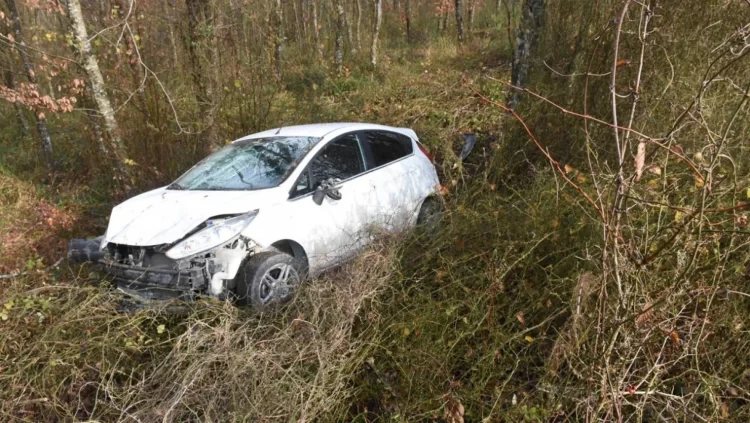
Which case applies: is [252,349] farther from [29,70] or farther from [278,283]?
[29,70]

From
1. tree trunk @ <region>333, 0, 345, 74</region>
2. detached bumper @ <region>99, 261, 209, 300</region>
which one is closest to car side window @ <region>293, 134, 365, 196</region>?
detached bumper @ <region>99, 261, 209, 300</region>

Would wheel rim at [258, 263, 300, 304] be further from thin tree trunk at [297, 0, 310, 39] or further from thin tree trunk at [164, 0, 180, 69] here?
thin tree trunk at [297, 0, 310, 39]

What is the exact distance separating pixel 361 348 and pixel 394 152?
2888mm

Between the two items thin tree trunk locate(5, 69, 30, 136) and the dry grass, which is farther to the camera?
thin tree trunk locate(5, 69, 30, 136)

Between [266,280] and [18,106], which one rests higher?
[18,106]

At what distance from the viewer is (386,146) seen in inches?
207

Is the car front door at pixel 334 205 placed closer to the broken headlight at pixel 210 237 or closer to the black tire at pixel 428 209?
the broken headlight at pixel 210 237

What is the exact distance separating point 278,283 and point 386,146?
223 centimetres

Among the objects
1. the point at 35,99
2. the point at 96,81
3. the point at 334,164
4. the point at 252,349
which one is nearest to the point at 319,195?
the point at 334,164

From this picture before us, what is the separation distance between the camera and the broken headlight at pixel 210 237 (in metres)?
3.50

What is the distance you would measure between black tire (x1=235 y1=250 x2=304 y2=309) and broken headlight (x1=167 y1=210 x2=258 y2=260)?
0.29m

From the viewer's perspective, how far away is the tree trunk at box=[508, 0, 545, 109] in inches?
227

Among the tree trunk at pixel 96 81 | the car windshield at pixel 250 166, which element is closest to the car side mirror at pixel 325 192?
the car windshield at pixel 250 166

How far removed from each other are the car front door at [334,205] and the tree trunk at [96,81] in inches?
148
